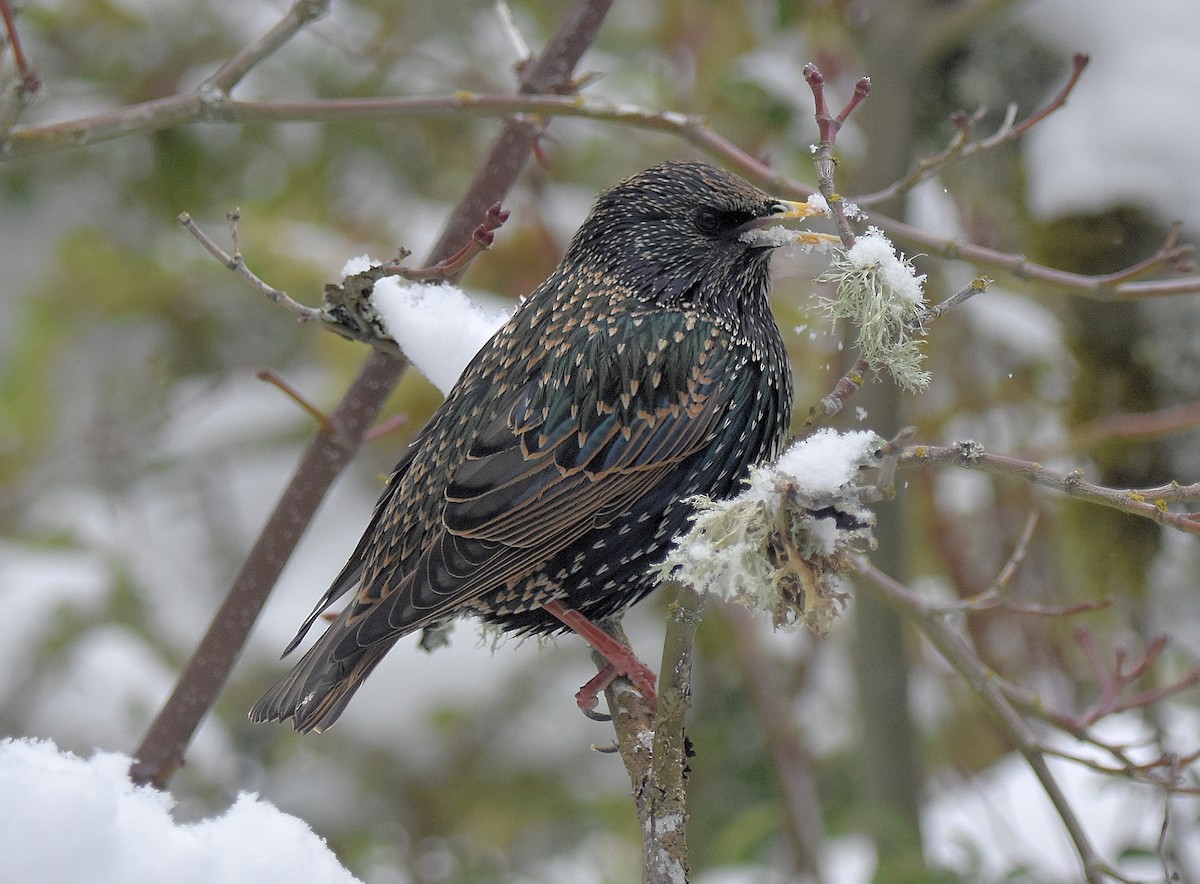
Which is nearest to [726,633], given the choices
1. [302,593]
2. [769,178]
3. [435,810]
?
[435,810]

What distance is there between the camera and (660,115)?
2.08 meters

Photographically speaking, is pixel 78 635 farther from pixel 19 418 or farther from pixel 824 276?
pixel 824 276

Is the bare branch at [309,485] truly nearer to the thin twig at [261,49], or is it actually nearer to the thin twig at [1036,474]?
the thin twig at [261,49]

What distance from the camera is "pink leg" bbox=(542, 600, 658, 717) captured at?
2.04m

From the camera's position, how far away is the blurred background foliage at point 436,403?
3137 mm

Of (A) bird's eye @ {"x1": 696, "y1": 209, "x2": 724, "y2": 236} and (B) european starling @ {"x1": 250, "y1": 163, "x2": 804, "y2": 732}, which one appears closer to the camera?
(B) european starling @ {"x1": 250, "y1": 163, "x2": 804, "y2": 732}

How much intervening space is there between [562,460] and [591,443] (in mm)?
52

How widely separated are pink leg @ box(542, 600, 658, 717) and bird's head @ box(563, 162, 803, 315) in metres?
0.54

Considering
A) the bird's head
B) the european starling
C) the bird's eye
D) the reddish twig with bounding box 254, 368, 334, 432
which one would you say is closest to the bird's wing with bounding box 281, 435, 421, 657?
the european starling

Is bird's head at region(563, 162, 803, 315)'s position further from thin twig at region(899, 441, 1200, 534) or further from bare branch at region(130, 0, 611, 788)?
thin twig at region(899, 441, 1200, 534)

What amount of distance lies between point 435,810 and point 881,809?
1.67 meters

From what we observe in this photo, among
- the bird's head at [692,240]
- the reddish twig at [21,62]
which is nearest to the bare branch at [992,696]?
the bird's head at [692,240]

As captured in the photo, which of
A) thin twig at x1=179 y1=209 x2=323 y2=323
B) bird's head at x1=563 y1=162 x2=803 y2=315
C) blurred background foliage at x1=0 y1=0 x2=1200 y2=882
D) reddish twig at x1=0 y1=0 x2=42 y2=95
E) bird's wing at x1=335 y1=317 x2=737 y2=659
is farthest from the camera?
blurred background foliage at x1=0 y1=0 x2=1200 y2=882

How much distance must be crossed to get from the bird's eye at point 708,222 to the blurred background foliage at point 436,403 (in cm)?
95
